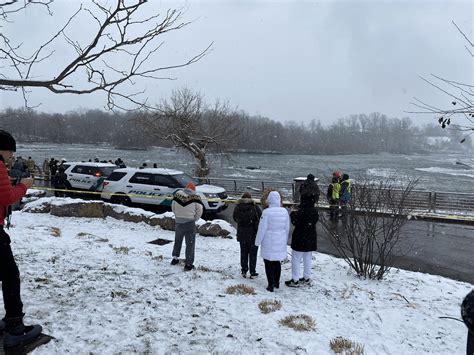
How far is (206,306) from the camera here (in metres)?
4.76

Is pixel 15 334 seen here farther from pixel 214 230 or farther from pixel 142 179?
pixel 142 179

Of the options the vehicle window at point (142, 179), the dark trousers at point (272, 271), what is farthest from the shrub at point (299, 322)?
the vehicle window at point (142, 179)

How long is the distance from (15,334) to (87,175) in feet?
47.3

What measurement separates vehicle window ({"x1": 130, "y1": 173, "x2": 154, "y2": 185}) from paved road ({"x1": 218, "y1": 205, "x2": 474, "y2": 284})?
6.49 m

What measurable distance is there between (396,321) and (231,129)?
1912 centimetres

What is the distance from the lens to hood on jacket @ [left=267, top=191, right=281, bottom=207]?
230 inches

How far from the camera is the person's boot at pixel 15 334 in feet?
10.7

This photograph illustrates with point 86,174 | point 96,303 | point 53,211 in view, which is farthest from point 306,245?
point 86,174

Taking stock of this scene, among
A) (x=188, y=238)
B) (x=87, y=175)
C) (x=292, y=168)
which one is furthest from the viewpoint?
(x=292, y=168)

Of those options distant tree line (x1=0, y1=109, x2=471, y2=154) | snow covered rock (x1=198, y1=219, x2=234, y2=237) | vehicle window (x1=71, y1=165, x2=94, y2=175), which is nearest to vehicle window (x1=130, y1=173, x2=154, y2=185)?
vehicle window (x1=71, y1=165, x2=94, y2=175)

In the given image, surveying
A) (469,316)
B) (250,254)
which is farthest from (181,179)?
(469,316)

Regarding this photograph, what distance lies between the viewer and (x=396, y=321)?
483cm

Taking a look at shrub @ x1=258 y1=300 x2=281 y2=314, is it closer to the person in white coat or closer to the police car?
the person in white coat

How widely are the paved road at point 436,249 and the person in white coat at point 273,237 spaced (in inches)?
150
